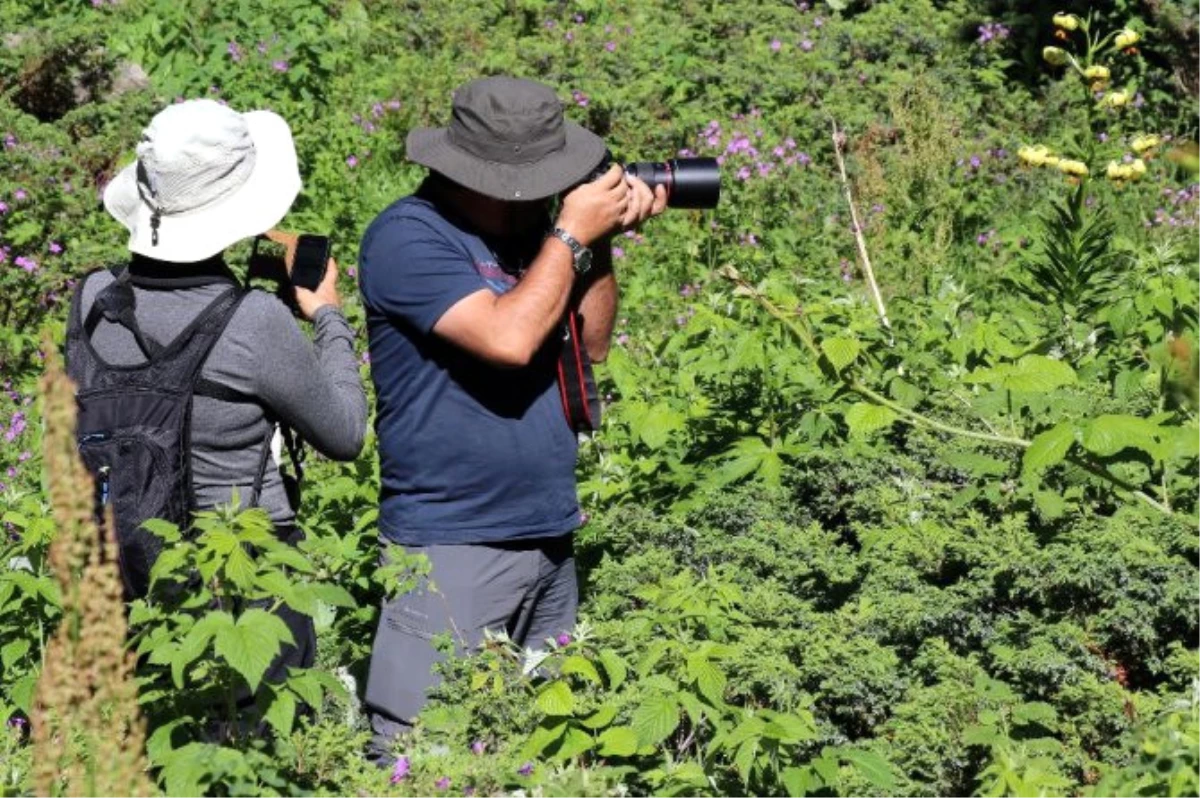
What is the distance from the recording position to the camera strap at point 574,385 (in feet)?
11.4

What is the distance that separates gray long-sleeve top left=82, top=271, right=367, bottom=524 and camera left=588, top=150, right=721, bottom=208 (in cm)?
94

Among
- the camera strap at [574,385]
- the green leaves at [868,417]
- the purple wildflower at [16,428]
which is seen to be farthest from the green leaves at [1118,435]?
the purple wildflower at [16,428]

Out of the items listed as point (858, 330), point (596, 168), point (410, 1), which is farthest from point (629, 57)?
point (596, 168)

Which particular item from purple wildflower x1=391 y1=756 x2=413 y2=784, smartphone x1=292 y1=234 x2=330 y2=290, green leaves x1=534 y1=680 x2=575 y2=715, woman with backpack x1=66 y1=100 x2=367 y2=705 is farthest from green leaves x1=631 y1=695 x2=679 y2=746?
smartphone x1=292 y1=234 x2=330 y2=290

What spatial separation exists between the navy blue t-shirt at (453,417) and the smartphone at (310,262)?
4.3 inches

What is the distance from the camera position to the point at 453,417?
3.39 metres

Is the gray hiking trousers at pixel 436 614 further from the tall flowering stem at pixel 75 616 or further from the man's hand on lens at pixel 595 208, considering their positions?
the tall flowering stem at pixel 75 616

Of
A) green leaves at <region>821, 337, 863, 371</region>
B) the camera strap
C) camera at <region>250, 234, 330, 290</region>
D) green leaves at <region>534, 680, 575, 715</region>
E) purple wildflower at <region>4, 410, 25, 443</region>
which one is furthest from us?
purple wildflower at <region>4, 410, 25, 443</region>

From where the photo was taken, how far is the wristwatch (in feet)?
11.0

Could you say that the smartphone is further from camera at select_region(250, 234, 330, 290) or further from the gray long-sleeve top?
the gray long-sleeve top

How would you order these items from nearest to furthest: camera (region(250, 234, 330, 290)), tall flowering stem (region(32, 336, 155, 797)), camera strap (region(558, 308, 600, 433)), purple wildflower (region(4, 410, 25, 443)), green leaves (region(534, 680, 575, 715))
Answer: tall flowering stem (region(32, 336, 155, 797)), green leaves (region(534, 680, 575, 715)), camera (region(250, 234, 330, 290)), camera strap (region(558, 308, 600, 433)), purple wildflower (region(4, 410, 25, 443))

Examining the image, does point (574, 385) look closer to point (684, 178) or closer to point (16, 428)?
point (684, 178)

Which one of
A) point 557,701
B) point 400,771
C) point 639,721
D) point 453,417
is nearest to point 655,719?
point 639,721

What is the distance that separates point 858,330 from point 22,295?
150 inches
